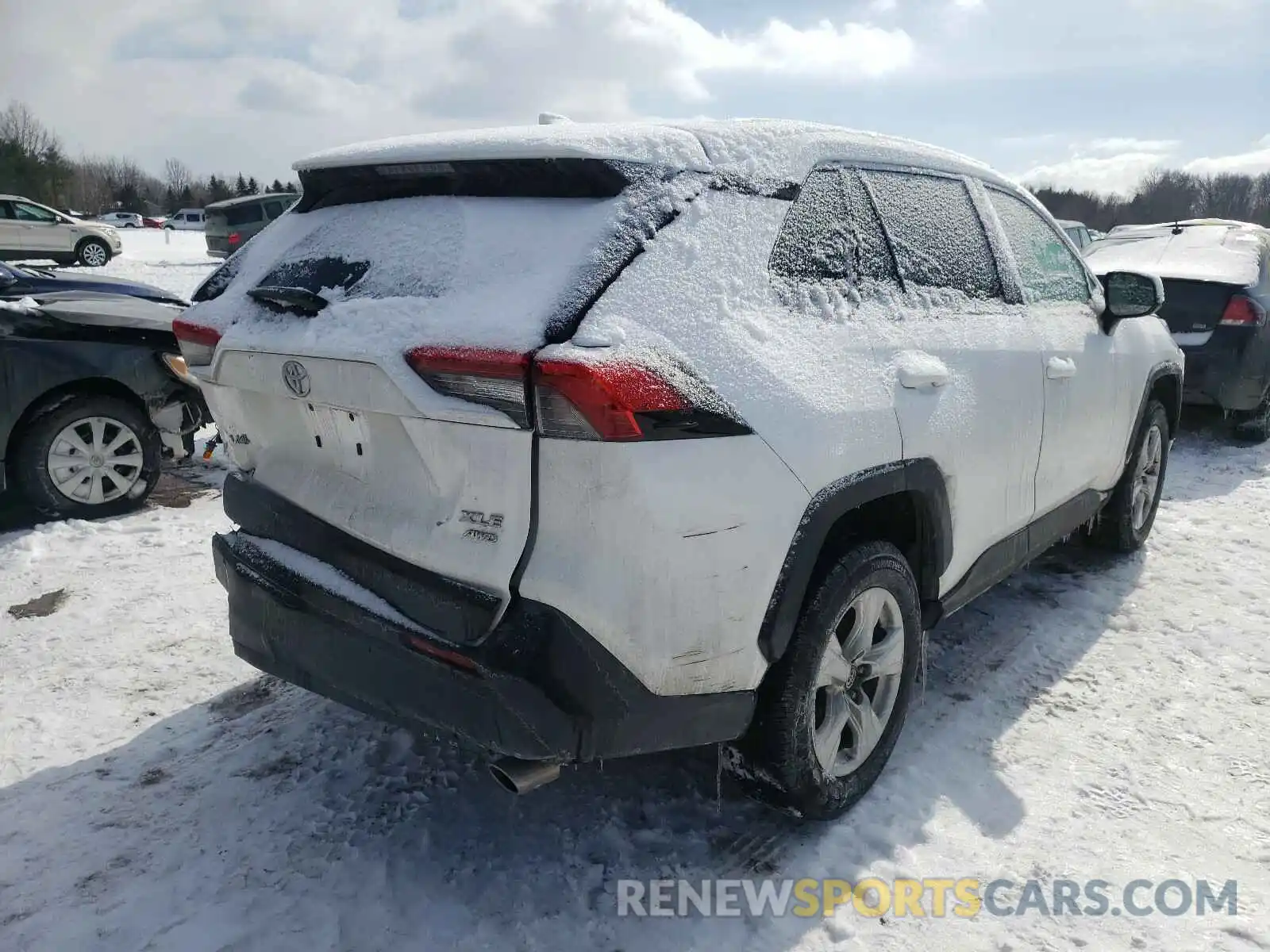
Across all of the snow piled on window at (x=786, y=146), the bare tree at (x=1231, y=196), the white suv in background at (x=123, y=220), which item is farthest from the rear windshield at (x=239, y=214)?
the bare tree at (x=1231, y=196)

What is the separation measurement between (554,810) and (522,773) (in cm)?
69

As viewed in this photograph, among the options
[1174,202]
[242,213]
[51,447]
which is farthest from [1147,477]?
[1174,202]

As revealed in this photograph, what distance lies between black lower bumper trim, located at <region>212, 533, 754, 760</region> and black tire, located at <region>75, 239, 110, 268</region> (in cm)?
2528

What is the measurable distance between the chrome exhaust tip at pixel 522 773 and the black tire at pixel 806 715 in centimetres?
59

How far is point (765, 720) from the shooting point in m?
2.34

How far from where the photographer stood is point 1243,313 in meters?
6.96

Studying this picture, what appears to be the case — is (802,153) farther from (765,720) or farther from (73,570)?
(73,570)

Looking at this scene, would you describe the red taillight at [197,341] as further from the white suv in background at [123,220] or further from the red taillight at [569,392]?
the white suv in background at [123,220]

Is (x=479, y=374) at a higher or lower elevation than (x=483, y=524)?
higher

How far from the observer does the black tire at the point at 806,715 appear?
232 cm

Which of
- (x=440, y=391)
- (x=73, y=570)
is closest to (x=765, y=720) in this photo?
(x=440, y=391)

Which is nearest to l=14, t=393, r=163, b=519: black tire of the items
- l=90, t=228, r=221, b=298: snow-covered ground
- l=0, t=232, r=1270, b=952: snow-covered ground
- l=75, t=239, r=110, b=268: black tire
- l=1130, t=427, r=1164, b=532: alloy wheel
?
l=0, t=232, r=1270, b=952: snow-covered ground

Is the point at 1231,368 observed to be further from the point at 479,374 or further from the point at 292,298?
the point at 292,298

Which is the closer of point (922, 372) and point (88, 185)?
point (922, 372)
